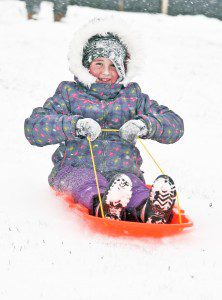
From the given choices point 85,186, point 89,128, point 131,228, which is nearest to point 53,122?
point 89,128

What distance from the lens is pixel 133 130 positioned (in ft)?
13.1

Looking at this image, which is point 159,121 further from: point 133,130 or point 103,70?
point 103,70

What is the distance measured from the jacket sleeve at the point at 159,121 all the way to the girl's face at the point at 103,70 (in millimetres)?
310

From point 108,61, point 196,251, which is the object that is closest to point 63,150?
point 108,61

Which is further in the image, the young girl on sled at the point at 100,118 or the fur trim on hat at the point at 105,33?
the fur trim on hat at the point at 105,33

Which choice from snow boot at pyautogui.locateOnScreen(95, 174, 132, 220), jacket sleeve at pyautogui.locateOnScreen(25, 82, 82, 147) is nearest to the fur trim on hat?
jacket sleeve at pyautogui.locateOnScreen(25, 82, 82, 147)

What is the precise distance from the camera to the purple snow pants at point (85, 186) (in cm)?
379

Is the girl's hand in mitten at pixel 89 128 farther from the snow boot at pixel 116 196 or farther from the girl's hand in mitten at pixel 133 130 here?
the snow boot at pixel 116 196

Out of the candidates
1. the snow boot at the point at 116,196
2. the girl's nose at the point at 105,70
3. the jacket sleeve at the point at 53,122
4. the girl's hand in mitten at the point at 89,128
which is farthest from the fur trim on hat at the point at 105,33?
the snow boot at the point at 116,196

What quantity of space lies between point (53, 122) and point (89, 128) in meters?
0.38

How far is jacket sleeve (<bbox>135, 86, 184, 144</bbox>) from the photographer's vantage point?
4.19 metres

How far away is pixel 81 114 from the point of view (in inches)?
174

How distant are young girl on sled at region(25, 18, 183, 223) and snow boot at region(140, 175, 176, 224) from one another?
424 millimetres

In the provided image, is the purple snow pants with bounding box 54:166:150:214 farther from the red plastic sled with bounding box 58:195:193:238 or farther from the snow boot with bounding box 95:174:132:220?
the snow boot with bounding box 95:174:132:220
